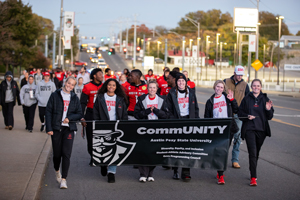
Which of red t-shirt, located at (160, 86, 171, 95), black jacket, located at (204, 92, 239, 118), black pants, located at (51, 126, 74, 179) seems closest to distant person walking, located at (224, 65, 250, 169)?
black jacket, located at (204, 92, 239, 118)

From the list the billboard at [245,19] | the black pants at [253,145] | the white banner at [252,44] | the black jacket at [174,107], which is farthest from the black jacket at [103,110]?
the billboard at [245,19]

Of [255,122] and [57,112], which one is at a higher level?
[57,112]

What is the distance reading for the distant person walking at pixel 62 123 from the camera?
6.88m

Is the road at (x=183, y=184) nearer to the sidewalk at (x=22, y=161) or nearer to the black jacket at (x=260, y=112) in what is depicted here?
the sidewalk at (x=22, y=161)

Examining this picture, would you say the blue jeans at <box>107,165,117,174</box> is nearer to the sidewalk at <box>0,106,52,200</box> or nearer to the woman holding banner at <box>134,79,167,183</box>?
the woman holding banner at <box>134,79,167,183</box>

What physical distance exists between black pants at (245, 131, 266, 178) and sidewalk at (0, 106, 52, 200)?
3.66 m

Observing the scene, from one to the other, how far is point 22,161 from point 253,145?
4721mm

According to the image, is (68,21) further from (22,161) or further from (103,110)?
(103,110)

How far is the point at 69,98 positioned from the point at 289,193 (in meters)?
4.02

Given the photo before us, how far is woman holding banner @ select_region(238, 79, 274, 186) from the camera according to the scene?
711 centimetres

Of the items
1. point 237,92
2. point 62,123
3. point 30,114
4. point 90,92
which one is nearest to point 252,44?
point 30,114

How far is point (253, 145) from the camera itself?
7141 millimetres

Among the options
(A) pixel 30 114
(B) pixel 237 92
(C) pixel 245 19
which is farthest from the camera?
(C) pixel 245 19

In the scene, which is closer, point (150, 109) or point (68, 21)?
point (150, 109)
